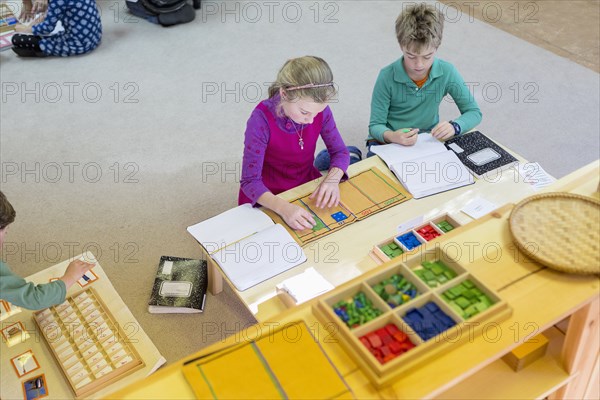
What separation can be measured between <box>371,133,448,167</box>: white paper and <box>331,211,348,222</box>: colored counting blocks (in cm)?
34

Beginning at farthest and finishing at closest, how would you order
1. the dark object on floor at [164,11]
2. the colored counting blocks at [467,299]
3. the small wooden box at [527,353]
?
the dark object on floor at [164,11] < the small wooden box at [527,353] < the colored counting blocks at [467,299]

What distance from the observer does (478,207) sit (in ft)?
7.95

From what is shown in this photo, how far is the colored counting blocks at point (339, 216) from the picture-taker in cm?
239

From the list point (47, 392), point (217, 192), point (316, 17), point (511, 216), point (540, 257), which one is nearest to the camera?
point (540, 257)

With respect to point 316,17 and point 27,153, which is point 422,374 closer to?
point 27,153

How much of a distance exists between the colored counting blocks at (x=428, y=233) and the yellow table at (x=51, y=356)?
0.99 meters

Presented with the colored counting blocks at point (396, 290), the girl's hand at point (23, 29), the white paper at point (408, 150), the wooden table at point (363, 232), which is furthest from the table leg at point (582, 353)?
the girl's hand at point (23, 29)

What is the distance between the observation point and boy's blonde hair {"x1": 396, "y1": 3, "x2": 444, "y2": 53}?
2643mm

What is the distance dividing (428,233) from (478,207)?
262 mm

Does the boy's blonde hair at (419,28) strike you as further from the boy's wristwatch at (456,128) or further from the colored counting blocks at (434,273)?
the colored counting blocks at (434,273)

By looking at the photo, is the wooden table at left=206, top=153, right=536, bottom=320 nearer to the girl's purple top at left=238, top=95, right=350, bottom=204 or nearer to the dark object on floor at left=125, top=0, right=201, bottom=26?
the girl's purple top at left=238, top=95, right=350, bottom=204

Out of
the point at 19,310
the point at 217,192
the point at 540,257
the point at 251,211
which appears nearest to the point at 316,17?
the point at 217,192

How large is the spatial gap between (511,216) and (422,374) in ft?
1.72

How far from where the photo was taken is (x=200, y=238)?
7.65ft
